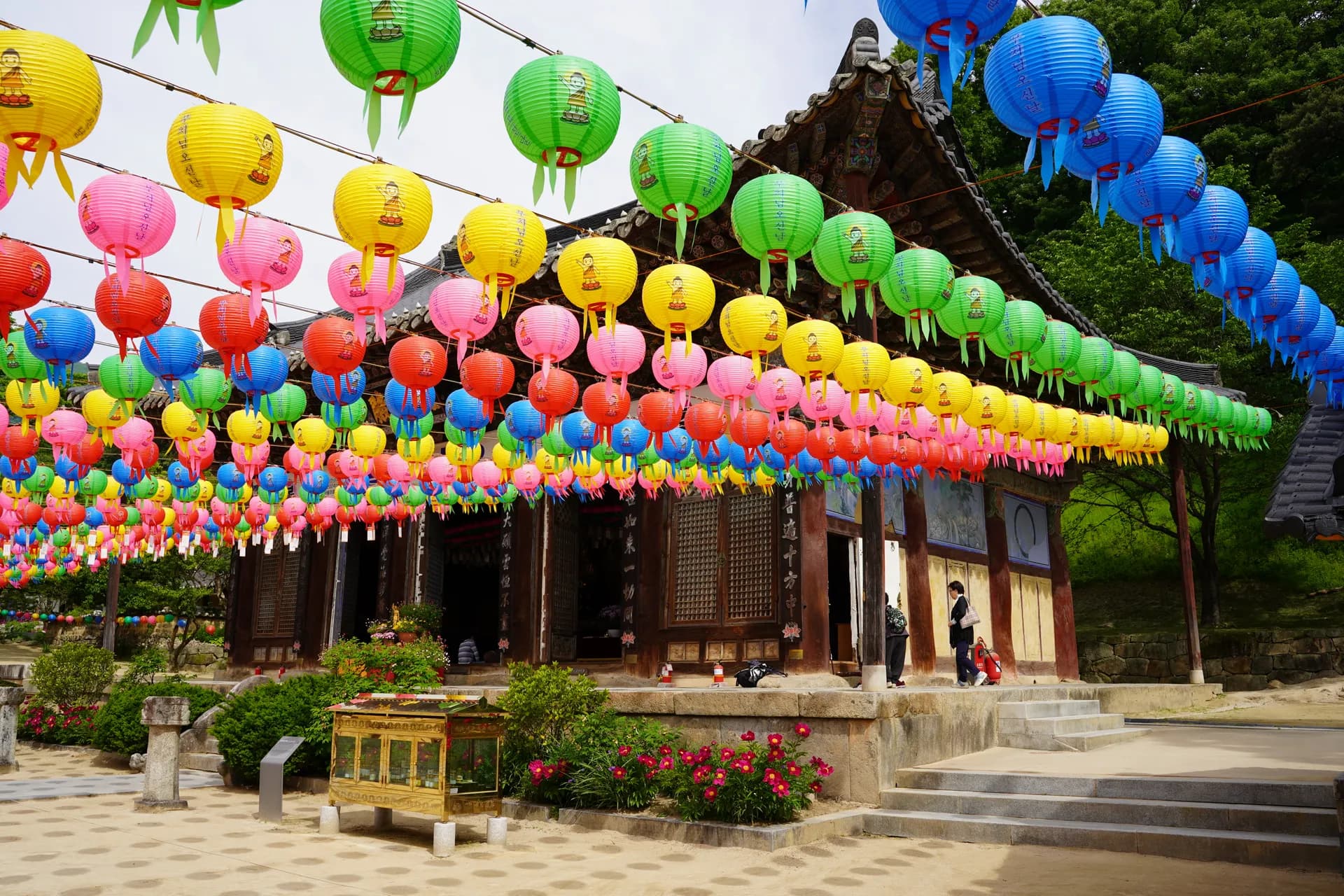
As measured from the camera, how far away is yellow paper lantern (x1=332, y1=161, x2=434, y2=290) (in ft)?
18.9

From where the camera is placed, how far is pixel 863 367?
26.5 feet

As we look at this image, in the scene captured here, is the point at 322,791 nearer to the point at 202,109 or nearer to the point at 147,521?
the point at 147,521

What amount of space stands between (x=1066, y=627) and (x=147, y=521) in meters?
17.2

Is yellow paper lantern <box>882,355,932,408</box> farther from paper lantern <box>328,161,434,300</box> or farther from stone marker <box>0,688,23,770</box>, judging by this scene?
stone marker <box>0,688,23,770</box>

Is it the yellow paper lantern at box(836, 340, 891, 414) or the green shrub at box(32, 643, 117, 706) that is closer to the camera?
the yellow paper lantern at box(836, 340, 891, 414)

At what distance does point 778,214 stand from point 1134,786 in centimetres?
594

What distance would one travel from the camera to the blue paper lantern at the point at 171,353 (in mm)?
7730

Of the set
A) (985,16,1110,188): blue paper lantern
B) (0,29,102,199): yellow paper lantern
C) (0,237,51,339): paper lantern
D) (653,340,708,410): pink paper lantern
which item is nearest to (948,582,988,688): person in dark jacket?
(653,340,708,410): pink paper lantern

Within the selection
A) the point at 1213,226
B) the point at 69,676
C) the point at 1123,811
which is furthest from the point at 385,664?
the point at 1213,226

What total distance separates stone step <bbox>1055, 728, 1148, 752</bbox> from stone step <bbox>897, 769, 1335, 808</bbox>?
7.52 ft

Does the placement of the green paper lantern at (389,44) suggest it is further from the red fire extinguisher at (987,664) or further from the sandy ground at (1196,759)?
the red fire extinguisher at (987,664)

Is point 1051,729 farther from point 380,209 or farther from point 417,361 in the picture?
point 380,209

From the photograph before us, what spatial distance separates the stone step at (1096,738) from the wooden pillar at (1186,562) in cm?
702

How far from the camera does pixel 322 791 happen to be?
37.1 feet
